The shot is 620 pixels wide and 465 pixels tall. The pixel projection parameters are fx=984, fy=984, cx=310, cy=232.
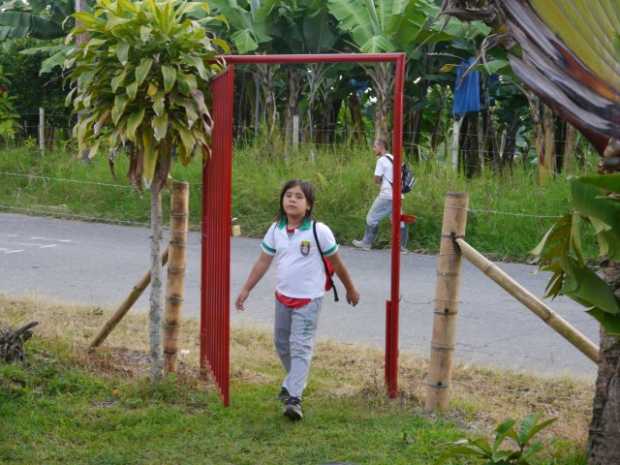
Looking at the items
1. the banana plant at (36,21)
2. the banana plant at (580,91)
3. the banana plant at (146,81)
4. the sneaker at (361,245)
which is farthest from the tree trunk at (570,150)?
the banana plant at (580,91)

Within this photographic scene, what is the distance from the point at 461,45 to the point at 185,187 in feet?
38.6

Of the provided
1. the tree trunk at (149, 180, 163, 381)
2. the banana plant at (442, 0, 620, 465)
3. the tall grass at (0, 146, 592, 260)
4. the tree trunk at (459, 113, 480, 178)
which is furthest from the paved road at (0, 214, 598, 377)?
the tree trunk at (459, 113, 480, 178)

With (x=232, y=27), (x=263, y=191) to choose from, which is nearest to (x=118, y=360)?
(x=263, y=191)

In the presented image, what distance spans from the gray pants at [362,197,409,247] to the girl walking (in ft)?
25.8

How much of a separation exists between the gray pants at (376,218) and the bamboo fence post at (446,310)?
779 centimetres

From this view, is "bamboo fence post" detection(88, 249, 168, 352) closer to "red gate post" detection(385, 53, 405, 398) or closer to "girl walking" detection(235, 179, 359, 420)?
"girl walking" detection(235, 179, 359, 420)

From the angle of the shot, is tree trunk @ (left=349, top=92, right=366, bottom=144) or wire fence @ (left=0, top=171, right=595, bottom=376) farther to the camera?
tree trunk @ (left=349, top=92, right=366, bottom=144)

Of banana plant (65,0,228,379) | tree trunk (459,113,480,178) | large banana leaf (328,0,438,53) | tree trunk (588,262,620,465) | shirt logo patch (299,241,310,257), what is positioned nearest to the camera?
tree trunk (588,262,620,465)

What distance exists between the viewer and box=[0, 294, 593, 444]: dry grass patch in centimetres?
616

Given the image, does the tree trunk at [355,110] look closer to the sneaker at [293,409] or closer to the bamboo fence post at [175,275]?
the bamboo fence post at [175,275]

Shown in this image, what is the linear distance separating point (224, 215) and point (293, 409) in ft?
3.95

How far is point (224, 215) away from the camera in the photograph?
5.70 metres

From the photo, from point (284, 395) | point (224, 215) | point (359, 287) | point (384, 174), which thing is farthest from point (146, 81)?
point (384, 174)

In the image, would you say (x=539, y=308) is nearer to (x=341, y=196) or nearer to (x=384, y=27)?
(x=341, y=196)
